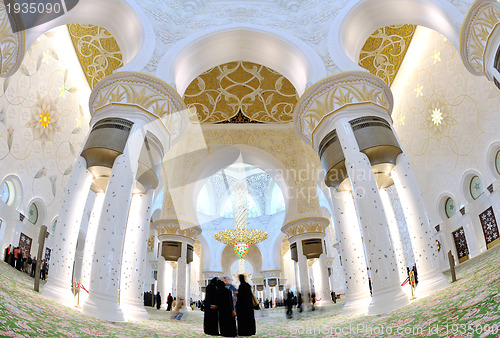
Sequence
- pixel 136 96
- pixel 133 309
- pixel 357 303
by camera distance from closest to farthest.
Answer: pixel 133 309 → pixel 357 303 → pixel 136 96

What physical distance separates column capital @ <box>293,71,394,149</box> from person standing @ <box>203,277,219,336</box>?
9.58 feet

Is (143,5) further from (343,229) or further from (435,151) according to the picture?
(435,151)

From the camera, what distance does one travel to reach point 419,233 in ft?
15.1

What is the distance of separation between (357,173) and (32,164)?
20.1ft

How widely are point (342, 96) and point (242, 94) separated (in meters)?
4.09

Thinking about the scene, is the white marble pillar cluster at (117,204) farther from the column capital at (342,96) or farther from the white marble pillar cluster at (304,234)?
the white marble pillar cluster at (304,234)

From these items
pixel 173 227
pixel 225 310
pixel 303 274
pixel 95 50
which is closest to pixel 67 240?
pixel 225 310

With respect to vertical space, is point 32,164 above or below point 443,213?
above

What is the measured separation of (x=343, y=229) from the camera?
18.6 ft

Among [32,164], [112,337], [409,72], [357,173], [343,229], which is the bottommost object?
[112,337]

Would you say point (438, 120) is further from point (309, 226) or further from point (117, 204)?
point (117, 204)

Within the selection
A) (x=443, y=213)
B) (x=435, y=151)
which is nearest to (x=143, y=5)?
(x=435, y=151)

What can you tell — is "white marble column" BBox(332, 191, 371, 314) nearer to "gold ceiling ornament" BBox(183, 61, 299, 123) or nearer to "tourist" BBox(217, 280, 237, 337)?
"tourist" BBox(217, 280, 237, 337)

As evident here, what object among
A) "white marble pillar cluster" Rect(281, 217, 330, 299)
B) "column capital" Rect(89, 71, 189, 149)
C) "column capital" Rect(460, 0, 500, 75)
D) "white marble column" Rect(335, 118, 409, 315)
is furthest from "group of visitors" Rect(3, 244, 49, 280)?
"column capital" Rect(460, 0, 500, 75)
